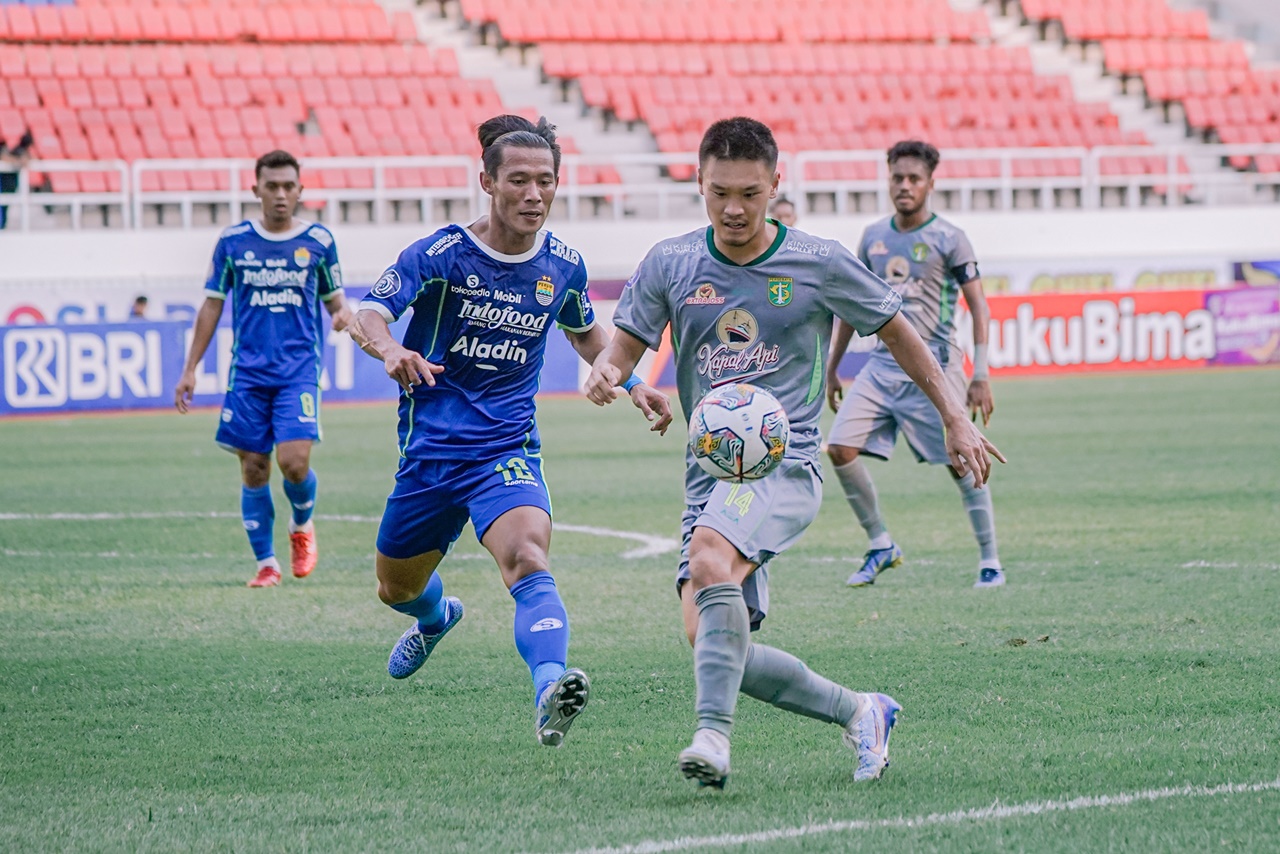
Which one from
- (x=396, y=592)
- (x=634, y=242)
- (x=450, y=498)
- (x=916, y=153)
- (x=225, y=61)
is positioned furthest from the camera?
(x=225, y=61)

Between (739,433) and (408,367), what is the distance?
3.46ft

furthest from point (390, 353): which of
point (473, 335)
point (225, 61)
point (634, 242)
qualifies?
point (225, 61)

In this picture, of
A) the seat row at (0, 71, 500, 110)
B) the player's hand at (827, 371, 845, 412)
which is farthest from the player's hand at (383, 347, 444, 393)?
the seat row at (0, 71, 500, 110)

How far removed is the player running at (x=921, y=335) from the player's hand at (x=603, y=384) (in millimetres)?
3951

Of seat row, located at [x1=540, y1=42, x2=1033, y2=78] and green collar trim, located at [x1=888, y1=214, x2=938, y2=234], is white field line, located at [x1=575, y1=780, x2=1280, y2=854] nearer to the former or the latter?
green collar trim, located at [x1=888, y1=214, x2=938, y2=234]

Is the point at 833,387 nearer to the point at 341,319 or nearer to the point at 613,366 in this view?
the point at 341,319

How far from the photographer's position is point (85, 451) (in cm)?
1648

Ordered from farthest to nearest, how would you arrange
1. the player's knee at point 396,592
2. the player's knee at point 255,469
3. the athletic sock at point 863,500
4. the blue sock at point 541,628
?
the player's knee at point 255,469, the athletic sock at point 863,500, the player's knee at point 396,592, the blue sock at point 541,628

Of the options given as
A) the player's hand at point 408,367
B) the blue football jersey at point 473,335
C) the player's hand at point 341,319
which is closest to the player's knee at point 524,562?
the blue football jersey at point 473,335

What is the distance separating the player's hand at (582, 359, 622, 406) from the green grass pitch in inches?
40.8

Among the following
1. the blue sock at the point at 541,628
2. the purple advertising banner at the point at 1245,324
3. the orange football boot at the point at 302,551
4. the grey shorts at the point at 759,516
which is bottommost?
the purple advertising banner at the point at 1245,324

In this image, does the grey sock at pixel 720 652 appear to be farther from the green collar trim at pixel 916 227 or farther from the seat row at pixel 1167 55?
the seat row at pixel 1167 55

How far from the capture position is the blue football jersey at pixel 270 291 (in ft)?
28.7

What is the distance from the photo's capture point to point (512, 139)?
17.1 ft
